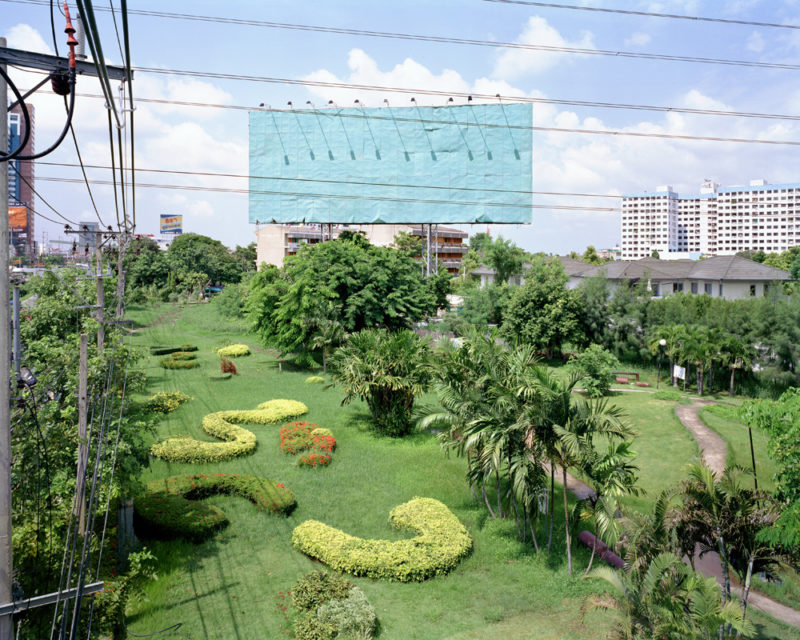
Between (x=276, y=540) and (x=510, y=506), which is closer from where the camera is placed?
(x=276, y=540)

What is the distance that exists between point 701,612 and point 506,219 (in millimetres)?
31289

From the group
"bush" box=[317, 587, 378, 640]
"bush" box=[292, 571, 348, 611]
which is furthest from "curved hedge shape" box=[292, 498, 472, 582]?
"bush" box=[317, 587, 378, 640]

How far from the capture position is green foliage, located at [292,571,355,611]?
9586 millimetres

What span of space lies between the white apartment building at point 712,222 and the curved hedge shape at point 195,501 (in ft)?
368

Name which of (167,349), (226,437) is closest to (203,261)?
(167,349)

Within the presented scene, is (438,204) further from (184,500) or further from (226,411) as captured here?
(184,500)

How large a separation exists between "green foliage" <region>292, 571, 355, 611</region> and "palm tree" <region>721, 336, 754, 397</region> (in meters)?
23.0

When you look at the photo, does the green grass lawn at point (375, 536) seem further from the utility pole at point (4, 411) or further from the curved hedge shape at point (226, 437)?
the utility pole at point (4, 411)

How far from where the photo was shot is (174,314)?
189 feet

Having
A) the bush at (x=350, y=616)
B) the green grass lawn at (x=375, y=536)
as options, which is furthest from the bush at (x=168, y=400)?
the bush at (x=350, y=616)

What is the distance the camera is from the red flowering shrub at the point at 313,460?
1661 centimetres

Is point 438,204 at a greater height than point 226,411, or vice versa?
point 438,204

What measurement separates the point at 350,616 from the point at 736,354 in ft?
78.7

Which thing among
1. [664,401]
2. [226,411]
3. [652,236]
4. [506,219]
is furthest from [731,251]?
[226,411]
